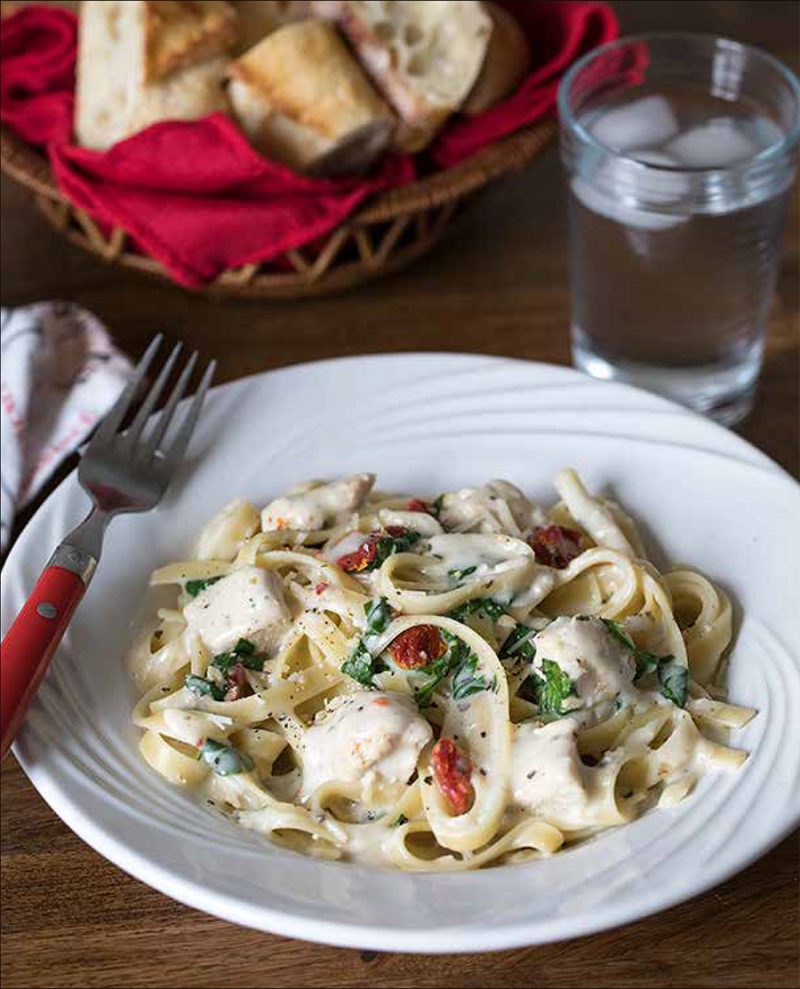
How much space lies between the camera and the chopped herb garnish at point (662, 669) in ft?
6.07

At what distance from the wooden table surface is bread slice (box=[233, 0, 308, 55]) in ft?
1.67

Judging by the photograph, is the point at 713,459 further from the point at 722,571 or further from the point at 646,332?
the point at 646,332

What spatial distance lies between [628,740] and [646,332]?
1031 millimetres

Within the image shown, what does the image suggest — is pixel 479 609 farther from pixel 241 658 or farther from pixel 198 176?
pixel 198 176

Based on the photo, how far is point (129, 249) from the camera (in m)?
2.90

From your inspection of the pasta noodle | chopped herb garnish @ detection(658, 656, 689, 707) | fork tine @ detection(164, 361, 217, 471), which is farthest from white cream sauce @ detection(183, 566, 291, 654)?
chopped herb garnish @ detection(658, 656, 689, 707)

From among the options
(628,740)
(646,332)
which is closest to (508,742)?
(628,740)

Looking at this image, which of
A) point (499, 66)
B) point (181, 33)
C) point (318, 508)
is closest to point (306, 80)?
point (181, 33)

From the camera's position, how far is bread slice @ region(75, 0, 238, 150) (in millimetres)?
2652

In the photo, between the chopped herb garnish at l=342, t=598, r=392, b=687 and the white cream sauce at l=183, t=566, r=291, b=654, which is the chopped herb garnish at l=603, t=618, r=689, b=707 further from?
the white cream sauce at l=183, t=566, r=291, b=654

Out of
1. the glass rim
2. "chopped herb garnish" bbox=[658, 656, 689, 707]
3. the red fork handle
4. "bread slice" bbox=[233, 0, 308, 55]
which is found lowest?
"chopped herb garnish" bbox=[658, 656, 689, 707]

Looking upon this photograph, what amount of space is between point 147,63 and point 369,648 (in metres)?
1.29

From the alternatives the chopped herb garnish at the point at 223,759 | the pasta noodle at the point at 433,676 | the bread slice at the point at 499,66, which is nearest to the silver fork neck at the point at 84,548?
the pasta noodle at the point at 433,676

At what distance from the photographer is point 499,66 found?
2.85 meters
